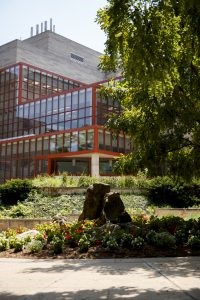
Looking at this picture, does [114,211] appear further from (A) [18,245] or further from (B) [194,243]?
(B) [194,243]

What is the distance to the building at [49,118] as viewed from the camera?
48469 millimetres

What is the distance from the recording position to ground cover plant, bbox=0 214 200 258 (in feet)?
36.3

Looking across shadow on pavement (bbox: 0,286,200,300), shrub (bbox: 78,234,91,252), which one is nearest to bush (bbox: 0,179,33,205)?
shrub (bbox: 78,234,91,252)

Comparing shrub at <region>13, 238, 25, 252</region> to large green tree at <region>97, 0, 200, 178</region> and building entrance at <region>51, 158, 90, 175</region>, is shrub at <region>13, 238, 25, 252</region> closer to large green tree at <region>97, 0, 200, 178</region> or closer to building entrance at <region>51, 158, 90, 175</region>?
large green tree at <region>97, 0, 200, 178</region>

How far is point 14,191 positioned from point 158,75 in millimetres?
21172

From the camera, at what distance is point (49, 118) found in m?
59.8

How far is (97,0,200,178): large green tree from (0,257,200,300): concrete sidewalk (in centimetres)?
316

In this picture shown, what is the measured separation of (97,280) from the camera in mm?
7711

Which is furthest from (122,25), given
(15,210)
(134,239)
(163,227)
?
(15,210)

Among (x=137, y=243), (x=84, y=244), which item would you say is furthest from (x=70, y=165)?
(x=137, y=243)

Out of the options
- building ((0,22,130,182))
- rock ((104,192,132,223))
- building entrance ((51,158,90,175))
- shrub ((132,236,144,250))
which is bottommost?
shrub ((132,236,144,250))

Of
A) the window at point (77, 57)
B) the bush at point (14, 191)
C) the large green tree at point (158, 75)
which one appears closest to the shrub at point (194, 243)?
the large green tree at point (158, 75)

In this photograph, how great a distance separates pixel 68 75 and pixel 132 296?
7722 centimetres

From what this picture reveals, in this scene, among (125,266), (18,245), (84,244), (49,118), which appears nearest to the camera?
(125,266)
